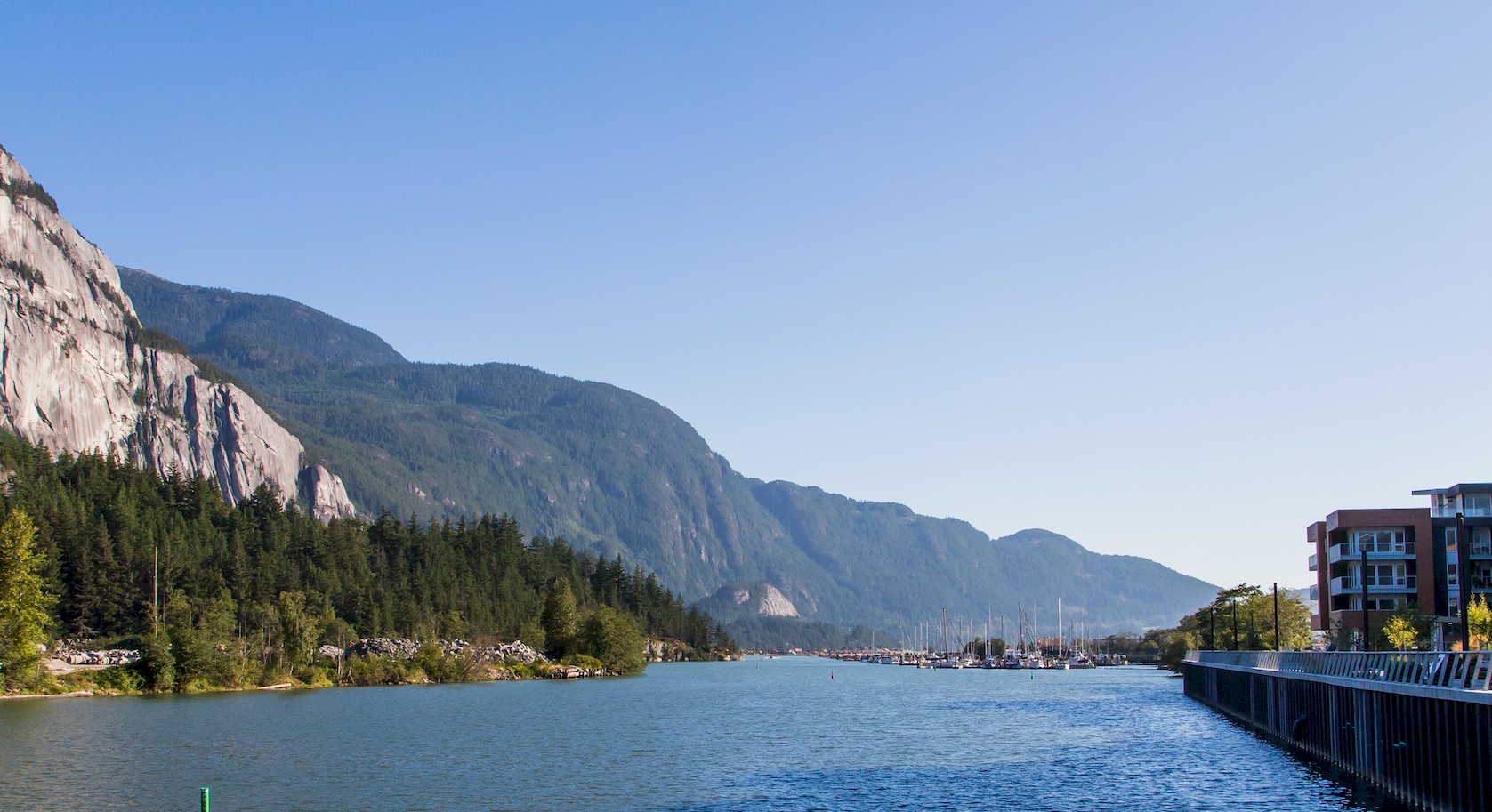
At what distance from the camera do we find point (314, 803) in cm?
5388

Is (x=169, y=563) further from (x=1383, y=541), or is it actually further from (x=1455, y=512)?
(x=1455, y=512)

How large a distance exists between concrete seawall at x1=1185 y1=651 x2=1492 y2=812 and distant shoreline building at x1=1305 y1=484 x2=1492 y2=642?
55.5 meters

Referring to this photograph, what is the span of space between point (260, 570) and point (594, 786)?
127325 mm

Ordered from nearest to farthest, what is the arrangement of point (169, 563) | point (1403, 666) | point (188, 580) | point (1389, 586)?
point (1403, 666) < point (1389, 586) < point (169, 563) < point (188, 580)

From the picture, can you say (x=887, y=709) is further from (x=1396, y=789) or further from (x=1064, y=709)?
(x=1396, y=789)

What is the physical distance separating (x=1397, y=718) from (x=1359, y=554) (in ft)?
323

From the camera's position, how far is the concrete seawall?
135 ft

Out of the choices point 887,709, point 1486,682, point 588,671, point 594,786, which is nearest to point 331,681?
point 588,671

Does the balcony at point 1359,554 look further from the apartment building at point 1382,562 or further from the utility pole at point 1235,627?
the utility pole at point 1235,627

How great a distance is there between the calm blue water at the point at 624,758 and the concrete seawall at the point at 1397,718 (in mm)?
2231

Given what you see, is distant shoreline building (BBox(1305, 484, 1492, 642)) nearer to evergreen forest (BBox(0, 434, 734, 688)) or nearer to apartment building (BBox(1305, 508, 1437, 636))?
apartment building (BBox(1305, 508, 1437, 636))

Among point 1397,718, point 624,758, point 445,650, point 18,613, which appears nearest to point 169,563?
point 445,650

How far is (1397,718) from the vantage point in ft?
169

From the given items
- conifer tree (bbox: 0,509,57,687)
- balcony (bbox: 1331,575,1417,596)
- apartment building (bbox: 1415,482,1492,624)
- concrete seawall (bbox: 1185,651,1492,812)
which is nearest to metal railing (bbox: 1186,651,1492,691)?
concrete seawall (bbox: 1185,651,1492,812)
